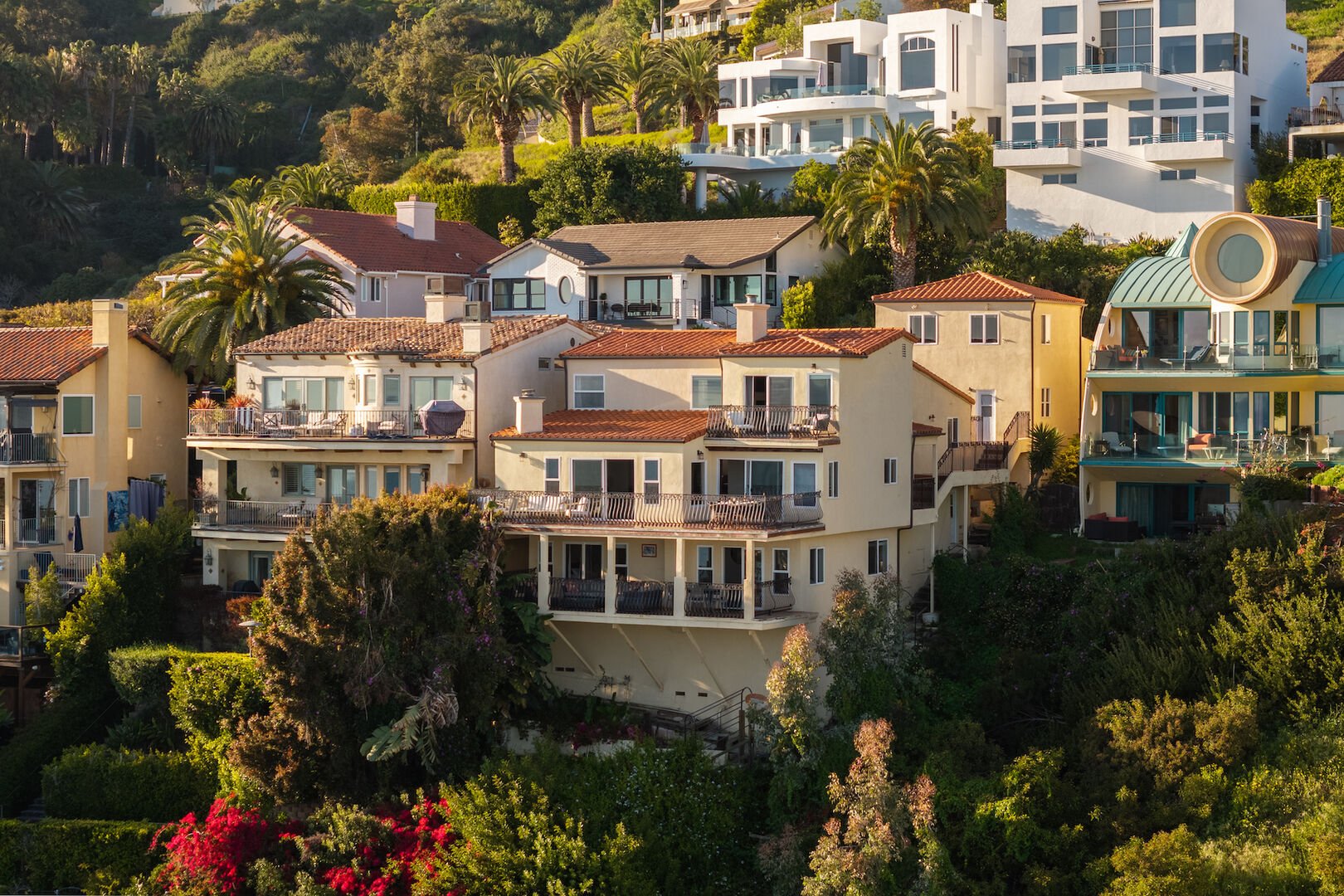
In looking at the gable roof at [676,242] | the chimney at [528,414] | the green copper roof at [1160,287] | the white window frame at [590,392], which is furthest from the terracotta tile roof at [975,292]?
the chimney at [528,414]

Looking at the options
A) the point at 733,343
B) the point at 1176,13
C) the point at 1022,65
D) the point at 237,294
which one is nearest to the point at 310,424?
the point at 237,294

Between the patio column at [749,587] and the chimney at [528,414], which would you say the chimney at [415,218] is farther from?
the patio column at [749,587]

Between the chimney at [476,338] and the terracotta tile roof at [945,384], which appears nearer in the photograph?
the chimney at [476,338]

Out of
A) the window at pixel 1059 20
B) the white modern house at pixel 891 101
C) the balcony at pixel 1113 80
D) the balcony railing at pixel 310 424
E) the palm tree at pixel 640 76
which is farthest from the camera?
the palm tree at pixel 640 76

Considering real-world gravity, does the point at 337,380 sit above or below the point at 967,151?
below

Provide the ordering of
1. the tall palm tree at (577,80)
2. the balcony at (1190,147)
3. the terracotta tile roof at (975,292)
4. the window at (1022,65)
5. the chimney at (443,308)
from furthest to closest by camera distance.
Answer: the tall palm tree at (577,80) < the window at (1022,65) < the balcony at (1190,147) < the chimney at (443,308) < the terracotta tile roof at (975,292)

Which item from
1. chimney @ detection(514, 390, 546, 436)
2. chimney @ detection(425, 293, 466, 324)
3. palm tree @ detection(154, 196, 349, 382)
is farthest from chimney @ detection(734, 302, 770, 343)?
palm tree @ detection(154, 196, 349, 382)

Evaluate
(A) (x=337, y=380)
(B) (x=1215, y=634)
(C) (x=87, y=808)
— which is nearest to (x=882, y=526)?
(B) (x=1215, y=634)

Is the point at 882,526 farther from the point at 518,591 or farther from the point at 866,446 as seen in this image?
the point at 518,591
